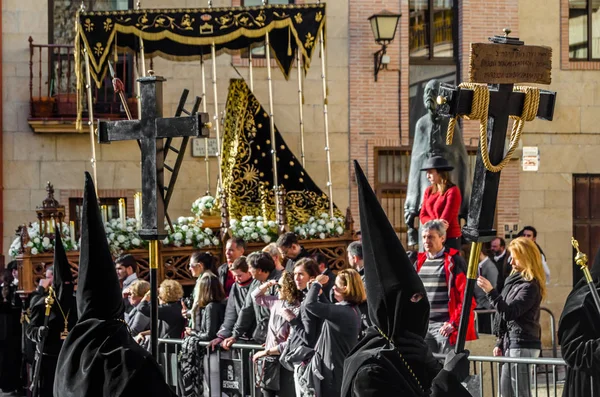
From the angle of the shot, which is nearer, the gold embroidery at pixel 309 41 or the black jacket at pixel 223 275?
the black jacket at pixel 223 275

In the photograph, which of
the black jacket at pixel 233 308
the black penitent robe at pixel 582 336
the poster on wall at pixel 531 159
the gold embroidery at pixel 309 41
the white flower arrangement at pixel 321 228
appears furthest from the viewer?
the poster on wall at pixel 531 159

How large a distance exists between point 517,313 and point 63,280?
15.7ft

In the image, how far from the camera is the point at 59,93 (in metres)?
21.2

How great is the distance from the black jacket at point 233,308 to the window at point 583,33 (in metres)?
12.8

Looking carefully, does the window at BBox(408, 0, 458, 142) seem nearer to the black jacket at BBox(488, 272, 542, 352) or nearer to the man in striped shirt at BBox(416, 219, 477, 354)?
the black jacket at BBox(488, 272, 542, 352)

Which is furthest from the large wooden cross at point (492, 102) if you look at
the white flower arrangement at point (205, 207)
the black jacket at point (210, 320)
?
the white flower arrangement at point (205, 207)

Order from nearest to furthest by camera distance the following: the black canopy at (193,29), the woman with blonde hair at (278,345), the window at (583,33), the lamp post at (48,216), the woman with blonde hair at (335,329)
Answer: the woman with blonde hair at (335,329) < the woman with blonde hair at (278,345) < the lamp post at (48,216) < the black canopy at (193,29) < the window at (583,33)

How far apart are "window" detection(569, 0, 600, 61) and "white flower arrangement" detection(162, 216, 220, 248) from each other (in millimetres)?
9444

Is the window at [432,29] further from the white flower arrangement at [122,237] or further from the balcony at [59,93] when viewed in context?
the white flower arrangement at [122,237]

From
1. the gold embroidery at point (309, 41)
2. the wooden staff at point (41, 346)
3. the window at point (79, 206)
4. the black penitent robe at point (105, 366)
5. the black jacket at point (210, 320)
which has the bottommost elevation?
the wooden staff at point (41, 346)

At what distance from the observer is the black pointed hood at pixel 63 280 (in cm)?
1182

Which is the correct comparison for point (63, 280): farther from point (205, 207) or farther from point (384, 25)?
point (384, 25)

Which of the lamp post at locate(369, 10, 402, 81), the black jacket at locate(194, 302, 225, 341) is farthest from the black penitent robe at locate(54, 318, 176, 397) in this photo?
the lamp post at locate(369, 10, 402, 81)

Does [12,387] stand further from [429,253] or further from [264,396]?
[429,253]
